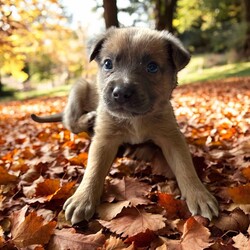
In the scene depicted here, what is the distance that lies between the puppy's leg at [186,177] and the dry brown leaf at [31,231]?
98 cm

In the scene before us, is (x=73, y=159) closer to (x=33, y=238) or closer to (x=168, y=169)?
(x=168, y=169)

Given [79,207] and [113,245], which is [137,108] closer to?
[79,207]

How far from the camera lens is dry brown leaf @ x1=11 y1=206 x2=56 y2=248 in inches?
77.2

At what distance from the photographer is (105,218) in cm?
231

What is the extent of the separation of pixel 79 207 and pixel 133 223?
1.34ft

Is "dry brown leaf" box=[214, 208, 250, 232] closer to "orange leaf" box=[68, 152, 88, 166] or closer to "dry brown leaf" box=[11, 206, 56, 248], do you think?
"dry brown leaf" box=[11, 206, 56, 248]

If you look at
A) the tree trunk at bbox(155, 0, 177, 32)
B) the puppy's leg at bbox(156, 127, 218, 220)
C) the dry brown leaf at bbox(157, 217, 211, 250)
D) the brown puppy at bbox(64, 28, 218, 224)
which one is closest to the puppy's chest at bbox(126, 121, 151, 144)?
Answer: the brown puppy at bbox(64, 28, 218, 224)

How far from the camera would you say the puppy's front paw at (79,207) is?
2314mm

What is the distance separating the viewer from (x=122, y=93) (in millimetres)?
2568

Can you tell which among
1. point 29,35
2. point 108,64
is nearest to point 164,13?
point 29,35

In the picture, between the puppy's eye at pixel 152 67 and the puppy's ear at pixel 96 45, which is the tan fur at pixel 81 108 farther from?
the puppy's eye at pixel 152 67

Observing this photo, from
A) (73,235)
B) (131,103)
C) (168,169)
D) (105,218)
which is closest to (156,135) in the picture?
(168,169)

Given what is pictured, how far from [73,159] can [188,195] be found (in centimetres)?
132

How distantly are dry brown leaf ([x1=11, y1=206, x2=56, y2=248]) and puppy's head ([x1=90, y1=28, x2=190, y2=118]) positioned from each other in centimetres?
103
